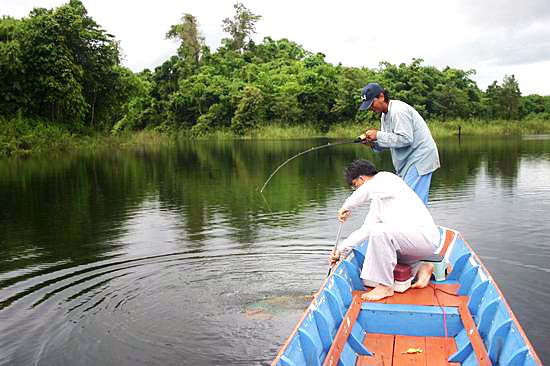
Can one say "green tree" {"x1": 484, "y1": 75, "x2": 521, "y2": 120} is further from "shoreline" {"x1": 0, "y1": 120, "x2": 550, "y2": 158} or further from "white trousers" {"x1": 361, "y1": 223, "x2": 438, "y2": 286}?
"white trousers" {"x1": 361, "y1": 223, "x2": 438, "y2": 286}

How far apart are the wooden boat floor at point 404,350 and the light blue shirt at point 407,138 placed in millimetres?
1996

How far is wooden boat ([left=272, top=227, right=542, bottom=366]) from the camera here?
3.83 meters

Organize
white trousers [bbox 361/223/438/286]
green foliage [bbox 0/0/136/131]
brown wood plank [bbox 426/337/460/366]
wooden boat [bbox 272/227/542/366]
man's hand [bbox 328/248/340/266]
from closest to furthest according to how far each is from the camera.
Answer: wooden boat [bbox 272/227/542/366]
brown wood plank [bbox 426/337/460/366]
white trousers [bbox 361/223/438/286]
man's hand [bbox 328/248/340/266]
green foliage [bbox 0/0/136/131]

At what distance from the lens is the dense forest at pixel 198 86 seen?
3894 centimetres

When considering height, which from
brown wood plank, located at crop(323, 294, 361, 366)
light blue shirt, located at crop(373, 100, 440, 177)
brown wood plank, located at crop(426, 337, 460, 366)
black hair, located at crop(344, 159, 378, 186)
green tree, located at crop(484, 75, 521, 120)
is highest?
green tree, located at crop(484, 75, 521, 120)

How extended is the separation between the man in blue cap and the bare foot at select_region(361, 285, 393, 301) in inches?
51.1

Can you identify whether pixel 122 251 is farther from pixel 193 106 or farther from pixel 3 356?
pixel 193 106

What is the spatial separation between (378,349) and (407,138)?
234 centimetres

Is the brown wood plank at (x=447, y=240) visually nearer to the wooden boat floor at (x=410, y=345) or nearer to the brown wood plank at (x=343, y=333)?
the wooden boat floor at (x=410, y=345)

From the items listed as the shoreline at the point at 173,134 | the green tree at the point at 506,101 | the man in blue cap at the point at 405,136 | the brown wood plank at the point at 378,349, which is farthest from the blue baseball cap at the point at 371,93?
the green tree at the point at 506,101

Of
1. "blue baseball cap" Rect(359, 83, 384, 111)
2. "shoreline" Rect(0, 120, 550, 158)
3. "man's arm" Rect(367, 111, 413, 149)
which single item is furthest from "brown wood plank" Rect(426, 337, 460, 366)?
"shoreline" Rect(0, 120, 550, 158)

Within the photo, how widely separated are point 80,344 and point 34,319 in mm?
996

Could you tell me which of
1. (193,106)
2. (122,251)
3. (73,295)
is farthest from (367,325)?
(193,106)

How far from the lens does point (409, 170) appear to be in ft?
20.7
